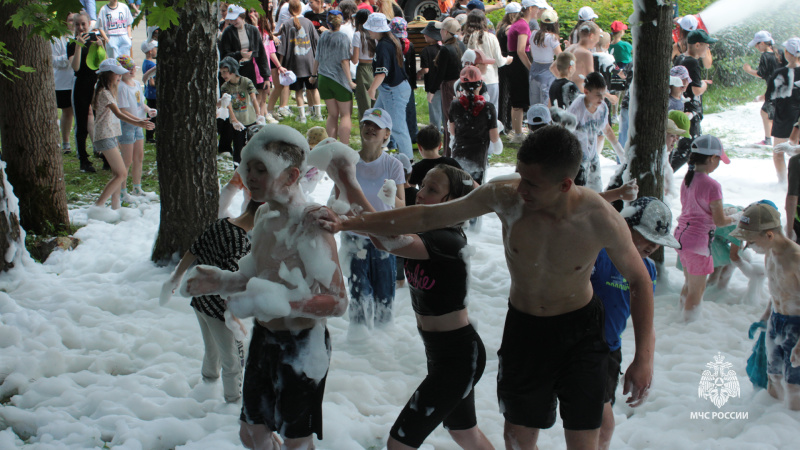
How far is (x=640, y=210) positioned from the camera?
126 inches

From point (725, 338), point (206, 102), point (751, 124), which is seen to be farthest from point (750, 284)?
point (751, 124)

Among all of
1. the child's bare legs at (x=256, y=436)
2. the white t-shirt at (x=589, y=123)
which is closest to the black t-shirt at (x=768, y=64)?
the white t-shirt at (x=589, y=123)

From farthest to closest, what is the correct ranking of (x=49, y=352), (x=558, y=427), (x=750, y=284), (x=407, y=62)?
1. (x=407, y=62)
2. (x=750, y=284)
3. (x=49, y=352)
4. (x=558, y=427)

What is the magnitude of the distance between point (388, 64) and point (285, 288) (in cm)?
676

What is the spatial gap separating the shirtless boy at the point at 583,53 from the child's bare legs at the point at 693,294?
4.43 meters

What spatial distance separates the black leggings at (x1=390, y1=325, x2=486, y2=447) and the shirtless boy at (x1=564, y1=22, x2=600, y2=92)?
6646mm

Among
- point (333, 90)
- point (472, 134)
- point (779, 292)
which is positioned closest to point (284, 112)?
point (333, 90)

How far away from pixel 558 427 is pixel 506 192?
1.71 meters

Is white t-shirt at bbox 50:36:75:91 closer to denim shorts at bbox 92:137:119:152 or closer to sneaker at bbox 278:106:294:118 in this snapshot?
denim shorts at bbox 92:137:119:152

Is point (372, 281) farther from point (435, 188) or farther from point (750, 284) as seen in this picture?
point (750, 284)

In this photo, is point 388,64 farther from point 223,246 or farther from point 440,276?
point 440,276

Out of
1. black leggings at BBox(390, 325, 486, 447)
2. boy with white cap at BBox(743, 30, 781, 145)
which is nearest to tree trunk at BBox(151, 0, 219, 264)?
black leggings at BBox(390, 325, 486, 447)

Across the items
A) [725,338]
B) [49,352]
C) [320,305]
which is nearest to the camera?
[320,305]

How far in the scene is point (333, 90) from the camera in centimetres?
944
